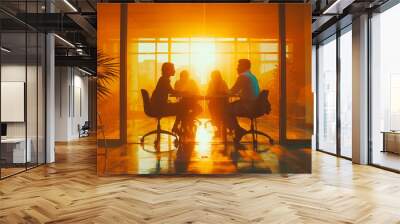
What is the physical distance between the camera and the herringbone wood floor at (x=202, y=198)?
3.82m

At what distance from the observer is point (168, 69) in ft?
20.8

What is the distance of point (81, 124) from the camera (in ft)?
57.7

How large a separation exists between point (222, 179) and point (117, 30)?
3224 mm

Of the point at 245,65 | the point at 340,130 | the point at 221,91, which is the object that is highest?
the point at 245,65

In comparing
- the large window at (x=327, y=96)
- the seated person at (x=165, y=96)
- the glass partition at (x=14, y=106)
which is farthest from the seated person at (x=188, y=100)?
the large window at (x=327, y=96)

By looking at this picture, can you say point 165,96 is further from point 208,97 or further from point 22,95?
point 22,95

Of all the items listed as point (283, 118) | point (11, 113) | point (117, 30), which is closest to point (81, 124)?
point (11, 113)

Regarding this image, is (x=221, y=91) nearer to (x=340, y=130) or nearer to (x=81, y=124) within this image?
(x=340, y=130)

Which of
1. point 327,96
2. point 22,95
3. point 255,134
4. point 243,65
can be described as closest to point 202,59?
point 243,65

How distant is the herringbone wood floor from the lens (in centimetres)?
382

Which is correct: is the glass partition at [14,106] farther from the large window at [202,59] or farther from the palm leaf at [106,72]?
the large window at [202,59]

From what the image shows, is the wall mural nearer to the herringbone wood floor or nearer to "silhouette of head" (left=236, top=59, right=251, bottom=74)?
"silhouette of head" (left=236, top=59, right=251, bottom=74)

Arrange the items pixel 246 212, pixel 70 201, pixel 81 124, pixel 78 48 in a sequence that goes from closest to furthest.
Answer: pixel 246 212 < pixel 70 201 < pixel 78 48 < pixel 81 124

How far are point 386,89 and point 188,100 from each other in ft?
13.8
